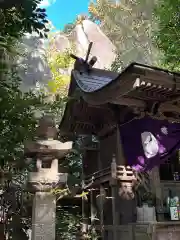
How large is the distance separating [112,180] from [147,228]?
5.07ft

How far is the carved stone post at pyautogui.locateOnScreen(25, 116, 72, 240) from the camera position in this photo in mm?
5172

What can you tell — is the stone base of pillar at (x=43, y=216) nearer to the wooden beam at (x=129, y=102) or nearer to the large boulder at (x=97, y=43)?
the wooden beam at (x=129, y=102)

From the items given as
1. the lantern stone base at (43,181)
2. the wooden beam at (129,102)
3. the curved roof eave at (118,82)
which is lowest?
the lantern stone base at (43,181)

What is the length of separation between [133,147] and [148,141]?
0.49 metres

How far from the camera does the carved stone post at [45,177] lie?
5.17m

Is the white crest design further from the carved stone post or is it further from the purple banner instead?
the carved stone post

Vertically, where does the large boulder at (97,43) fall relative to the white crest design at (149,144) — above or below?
above

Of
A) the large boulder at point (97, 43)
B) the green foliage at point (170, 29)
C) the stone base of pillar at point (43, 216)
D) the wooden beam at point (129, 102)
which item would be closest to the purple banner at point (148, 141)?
the wooden beam at point (129, 102)

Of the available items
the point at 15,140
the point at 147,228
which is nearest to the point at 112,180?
the point at 147,228

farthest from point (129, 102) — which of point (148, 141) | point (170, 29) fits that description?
point (170, 29)

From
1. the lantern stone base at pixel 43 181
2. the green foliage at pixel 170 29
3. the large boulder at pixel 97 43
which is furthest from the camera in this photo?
the large boulder at pixel 97 43

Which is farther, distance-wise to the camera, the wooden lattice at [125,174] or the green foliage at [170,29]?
the green foliage at [170,29]

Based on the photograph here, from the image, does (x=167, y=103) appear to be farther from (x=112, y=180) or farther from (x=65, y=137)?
(x=65, y=137)

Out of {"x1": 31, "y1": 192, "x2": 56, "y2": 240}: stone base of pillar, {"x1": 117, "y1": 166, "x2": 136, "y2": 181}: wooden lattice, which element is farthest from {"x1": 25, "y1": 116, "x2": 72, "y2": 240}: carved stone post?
{"x1": 117, "y1": 166, "x2": 136, "y2": 181}: wooden lattice
